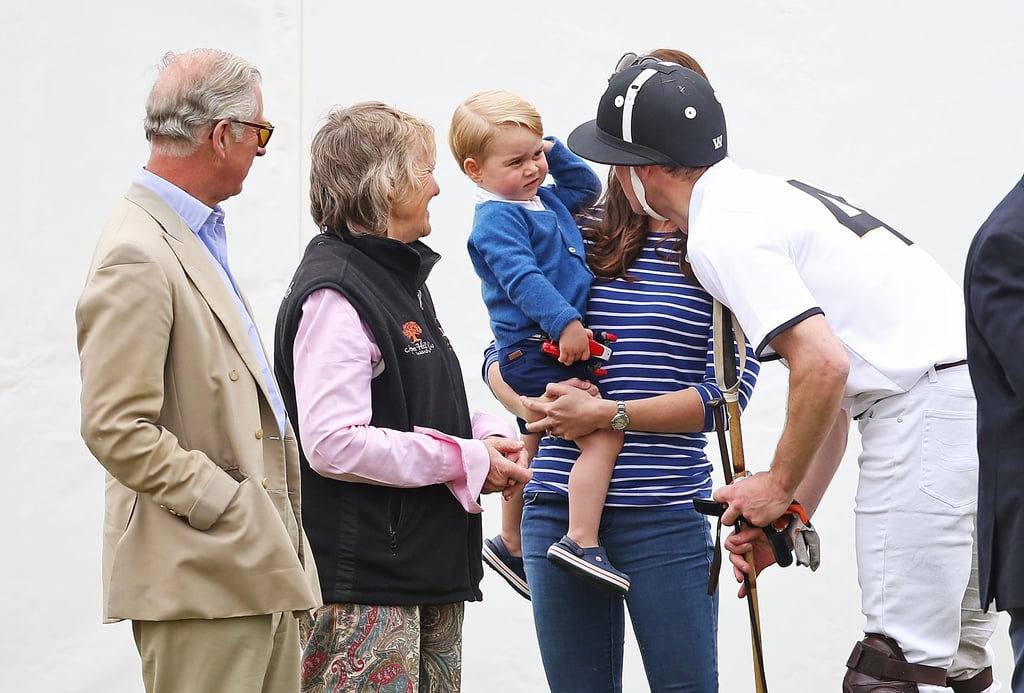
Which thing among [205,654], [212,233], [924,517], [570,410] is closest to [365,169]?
[212,233]

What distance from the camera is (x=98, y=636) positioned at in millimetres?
3039

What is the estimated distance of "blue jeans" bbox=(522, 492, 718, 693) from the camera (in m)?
2.07

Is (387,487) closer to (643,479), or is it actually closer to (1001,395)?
(643,479)

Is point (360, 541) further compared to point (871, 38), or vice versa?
point (871, 38)

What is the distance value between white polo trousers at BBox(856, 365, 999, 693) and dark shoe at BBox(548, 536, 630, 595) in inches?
16.1

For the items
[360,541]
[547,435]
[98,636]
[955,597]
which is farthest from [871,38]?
[98,636]

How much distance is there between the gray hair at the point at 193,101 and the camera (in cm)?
181

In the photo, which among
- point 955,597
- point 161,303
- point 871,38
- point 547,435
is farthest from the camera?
point 871,38

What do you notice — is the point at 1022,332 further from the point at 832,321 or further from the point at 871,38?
the point at 871,38

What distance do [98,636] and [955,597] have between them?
83.1 inches

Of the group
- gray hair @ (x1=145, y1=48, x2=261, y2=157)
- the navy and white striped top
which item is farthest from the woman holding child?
gray hair @ (x1=145, y1=48, x2=261, y2=157)

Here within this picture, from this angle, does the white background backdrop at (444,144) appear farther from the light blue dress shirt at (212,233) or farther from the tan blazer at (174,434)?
the tan blazer at (174,434)

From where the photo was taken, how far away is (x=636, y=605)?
210 centimetres

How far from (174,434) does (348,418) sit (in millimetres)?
292
